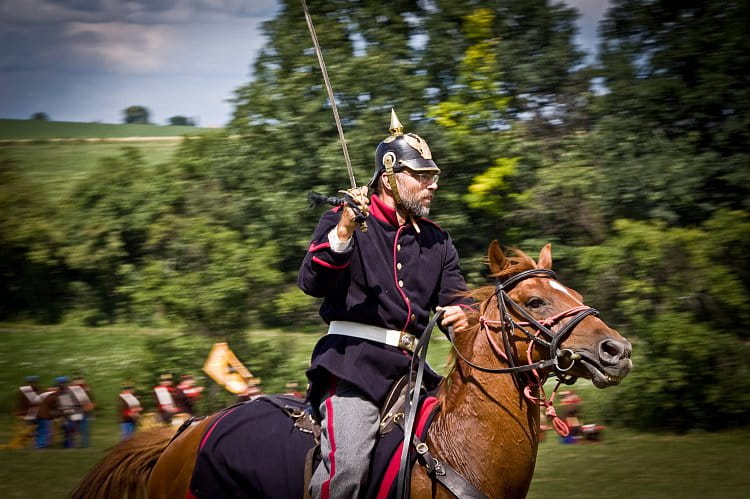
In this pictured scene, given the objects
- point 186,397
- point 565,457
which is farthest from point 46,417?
point 565,457

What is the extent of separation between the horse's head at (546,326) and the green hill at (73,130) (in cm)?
2823

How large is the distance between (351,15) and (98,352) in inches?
422

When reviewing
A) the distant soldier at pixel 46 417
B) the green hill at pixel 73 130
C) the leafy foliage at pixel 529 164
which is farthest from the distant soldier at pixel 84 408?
the green hill at pixel 73 130

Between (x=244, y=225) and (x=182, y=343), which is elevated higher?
(x=244, y=225)

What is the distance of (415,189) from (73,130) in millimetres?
35109

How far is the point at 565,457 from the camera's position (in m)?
13.4

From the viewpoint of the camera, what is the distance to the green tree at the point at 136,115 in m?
35.0

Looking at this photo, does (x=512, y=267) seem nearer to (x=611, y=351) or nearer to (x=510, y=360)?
(x=510, y=360)

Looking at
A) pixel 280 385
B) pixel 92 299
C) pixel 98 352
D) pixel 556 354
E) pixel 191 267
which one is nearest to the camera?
pixel 556 354

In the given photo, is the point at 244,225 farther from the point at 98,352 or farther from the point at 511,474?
the point at 511,474

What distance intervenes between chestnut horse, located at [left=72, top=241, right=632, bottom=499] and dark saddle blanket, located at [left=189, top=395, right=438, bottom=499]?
0.07 metres

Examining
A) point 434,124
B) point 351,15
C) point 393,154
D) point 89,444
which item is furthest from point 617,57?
point 393,154

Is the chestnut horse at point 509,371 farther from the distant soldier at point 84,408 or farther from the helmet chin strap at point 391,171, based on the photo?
the distant soldier at point 84,408

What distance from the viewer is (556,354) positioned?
4371 mm
